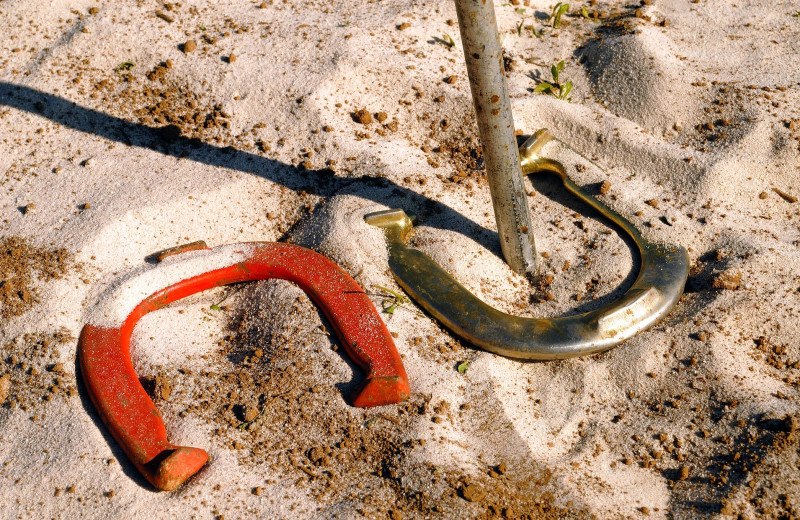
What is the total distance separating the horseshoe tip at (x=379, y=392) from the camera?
202 centimetres

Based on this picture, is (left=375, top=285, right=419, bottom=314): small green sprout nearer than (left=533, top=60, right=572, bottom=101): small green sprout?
Yes

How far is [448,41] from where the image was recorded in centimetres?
315

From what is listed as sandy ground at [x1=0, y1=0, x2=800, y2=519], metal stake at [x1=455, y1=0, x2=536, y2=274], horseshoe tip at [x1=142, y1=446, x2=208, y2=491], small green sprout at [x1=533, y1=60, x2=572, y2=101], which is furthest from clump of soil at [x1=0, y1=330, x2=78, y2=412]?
small green sprout at [x1=533, y1=60, x2=572, y2=101]

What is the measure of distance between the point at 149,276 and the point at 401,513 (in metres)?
1.14

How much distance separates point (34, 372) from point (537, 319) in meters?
1.50

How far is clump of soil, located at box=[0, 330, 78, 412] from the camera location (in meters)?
2.06

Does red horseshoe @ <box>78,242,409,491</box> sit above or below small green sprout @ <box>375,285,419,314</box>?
above

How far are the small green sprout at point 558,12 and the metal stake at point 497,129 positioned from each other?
1.32m

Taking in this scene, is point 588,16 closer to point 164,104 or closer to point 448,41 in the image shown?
point 448,41

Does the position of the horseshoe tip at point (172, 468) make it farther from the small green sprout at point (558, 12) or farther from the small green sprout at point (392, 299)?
the small green sprout at point (558, 12)

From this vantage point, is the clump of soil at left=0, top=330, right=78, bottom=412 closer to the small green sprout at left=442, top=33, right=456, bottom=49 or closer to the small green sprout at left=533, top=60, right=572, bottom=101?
the small green sprout at left=442, top=33, right=456, bottom=49

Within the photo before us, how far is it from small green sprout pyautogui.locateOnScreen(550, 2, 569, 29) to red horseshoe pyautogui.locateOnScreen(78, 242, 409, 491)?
1.72 m

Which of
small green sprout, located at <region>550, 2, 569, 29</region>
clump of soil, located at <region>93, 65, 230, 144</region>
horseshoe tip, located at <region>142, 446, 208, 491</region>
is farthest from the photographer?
small green sprout, located at <region>550, 2, 569, 29</region>

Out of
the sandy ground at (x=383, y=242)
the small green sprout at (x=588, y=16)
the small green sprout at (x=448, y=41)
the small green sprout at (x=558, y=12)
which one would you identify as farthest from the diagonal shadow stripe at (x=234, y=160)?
the small green sprout at (x=588, y=16)
